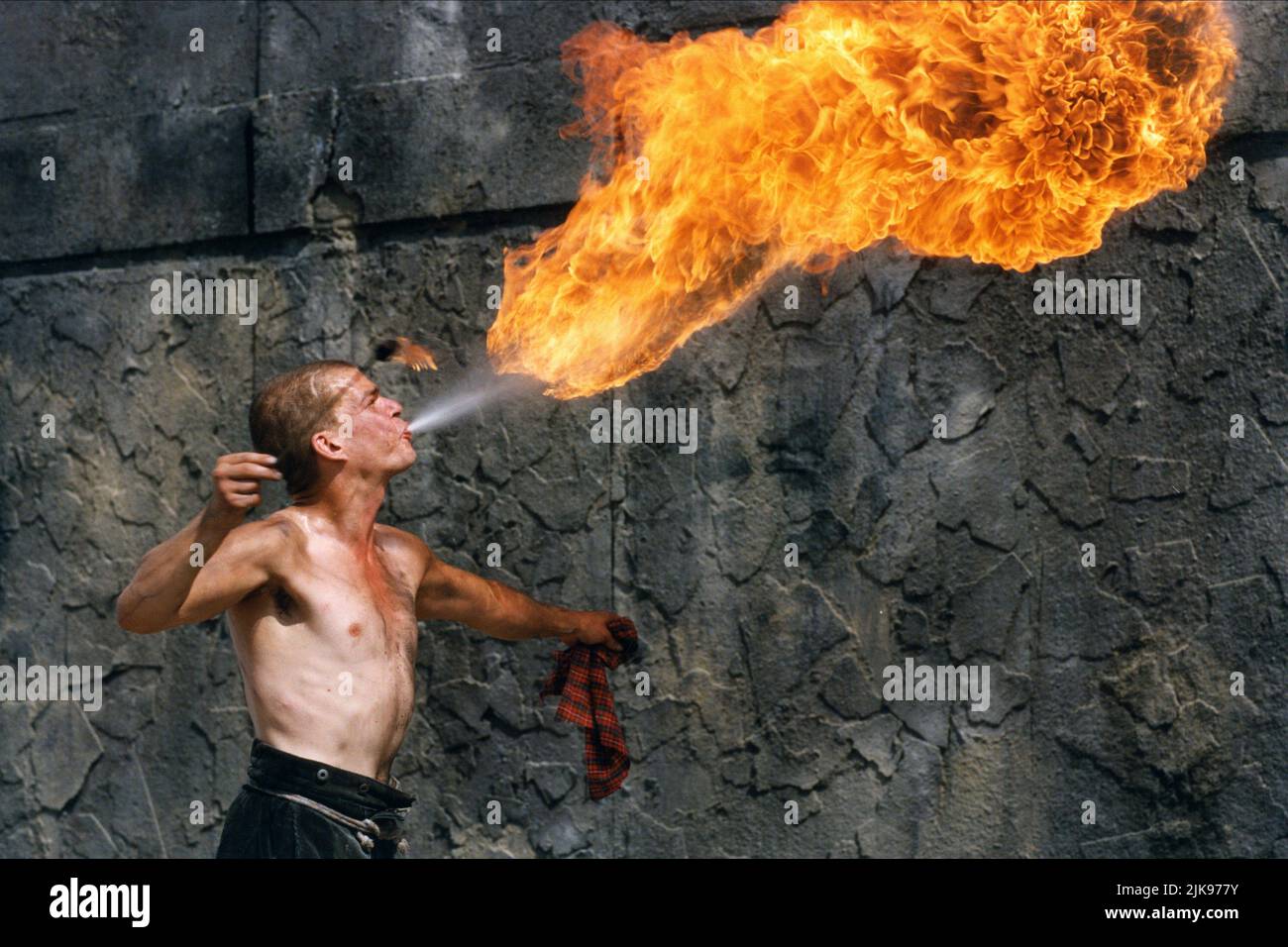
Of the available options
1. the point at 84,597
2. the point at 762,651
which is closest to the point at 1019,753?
the point at 762,651

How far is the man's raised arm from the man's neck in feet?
0.84

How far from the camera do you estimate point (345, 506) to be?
427cm

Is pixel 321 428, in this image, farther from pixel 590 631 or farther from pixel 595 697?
pixel 595 697

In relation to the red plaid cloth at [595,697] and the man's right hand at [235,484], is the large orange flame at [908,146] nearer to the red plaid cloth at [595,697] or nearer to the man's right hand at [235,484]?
the red plaid cloth at [595,697]

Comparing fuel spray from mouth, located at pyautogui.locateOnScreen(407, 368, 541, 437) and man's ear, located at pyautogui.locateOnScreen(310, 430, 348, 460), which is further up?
fuel spray from mouth, located at pyautogui.locateOnScreen(407, 368, 541, 437)

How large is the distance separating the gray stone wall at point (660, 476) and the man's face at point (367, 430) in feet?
4.42

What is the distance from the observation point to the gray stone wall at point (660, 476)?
4938 mm

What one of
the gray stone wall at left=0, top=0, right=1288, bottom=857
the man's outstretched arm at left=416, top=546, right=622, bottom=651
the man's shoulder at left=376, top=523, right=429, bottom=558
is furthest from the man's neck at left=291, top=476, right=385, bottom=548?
the gray stone wall at left=0, top=0, right=1288, bottom=857

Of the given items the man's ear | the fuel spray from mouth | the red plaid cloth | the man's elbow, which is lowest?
the red plaid cloth

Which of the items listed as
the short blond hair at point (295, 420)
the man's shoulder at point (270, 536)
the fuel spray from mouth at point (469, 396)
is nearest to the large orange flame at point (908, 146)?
the fuel spray from mouth at point (469, 396)

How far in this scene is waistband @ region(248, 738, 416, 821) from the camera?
402 cm

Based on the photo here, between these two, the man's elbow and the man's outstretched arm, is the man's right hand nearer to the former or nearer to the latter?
the man's elbow

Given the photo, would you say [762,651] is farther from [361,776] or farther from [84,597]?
[84,597]

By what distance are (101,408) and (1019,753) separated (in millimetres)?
3590
